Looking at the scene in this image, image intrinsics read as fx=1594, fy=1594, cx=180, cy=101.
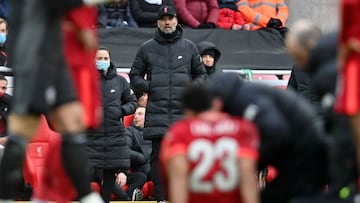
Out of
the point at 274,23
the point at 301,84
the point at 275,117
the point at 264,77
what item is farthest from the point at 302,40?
the point at 274,23

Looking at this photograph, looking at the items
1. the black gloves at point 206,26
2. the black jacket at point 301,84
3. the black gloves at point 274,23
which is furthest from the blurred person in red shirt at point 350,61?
the black gloves at point 274,23

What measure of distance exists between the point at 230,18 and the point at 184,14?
92cm

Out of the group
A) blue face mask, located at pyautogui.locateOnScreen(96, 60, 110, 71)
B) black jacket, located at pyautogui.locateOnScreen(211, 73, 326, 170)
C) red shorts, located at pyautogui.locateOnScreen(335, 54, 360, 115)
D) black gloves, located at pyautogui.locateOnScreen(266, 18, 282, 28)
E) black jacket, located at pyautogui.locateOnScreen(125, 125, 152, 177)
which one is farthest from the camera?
black gloves, located at pyautogui.locateOnScreen(266, 18, 282, 28)

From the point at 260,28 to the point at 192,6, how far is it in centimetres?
101

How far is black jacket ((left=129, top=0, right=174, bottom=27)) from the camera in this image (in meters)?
20.7

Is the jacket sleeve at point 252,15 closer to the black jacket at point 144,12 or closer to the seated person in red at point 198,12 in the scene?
the seated person in red at point 198,12

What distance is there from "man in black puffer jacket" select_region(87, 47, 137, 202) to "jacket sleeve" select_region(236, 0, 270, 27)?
4895 mm

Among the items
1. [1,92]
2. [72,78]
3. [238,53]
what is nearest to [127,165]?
[1,92]

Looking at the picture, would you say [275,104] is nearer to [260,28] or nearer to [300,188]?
[300,188]

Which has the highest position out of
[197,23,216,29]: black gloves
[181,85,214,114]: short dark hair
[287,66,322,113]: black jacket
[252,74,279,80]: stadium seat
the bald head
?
the bald head

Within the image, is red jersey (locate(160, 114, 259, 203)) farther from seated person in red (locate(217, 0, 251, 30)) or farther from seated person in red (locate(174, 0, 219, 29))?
seated person in red (locate(217, 0, 251, 30))

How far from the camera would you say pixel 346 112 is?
1080 centimetres

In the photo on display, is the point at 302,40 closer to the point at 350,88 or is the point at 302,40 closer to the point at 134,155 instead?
the point at 350,88

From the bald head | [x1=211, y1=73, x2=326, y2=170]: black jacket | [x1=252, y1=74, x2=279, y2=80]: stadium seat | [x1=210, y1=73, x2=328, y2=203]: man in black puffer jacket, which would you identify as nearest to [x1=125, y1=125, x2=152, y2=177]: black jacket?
[x1=252, y1=74, x2=279, y2=80]: stadium seat
